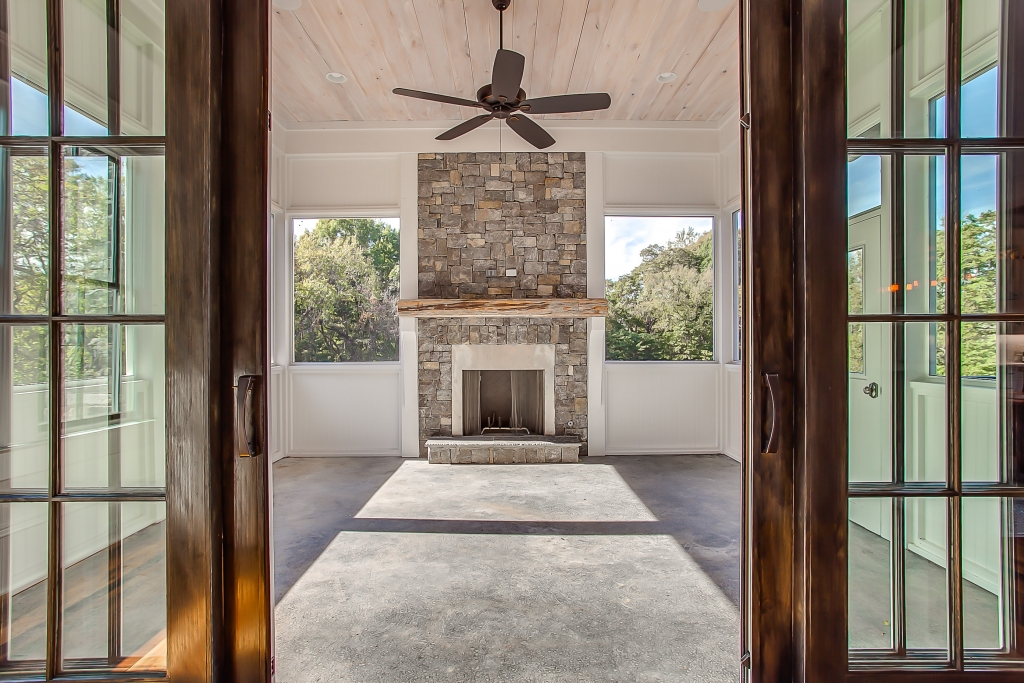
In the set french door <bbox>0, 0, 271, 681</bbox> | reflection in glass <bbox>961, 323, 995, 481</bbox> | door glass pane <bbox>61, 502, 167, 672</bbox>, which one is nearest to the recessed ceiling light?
reflection in glass <bbox>961, 323, 995, 481</bbox>

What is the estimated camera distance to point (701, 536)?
2844 mm

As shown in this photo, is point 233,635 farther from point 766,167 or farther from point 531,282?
point 531,282

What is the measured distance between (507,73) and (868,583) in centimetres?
284

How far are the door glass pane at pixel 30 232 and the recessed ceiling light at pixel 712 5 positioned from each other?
130 inches

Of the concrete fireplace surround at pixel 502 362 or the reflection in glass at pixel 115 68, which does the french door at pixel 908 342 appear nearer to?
the reflection in glass at pixel 115 68

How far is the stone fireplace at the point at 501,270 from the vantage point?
15.9 ft

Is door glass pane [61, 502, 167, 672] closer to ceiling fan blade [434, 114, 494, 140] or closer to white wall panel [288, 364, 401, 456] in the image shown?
ceiling fan blade [434, 114, 494, 140]

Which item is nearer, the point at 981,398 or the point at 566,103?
the point at 981,398

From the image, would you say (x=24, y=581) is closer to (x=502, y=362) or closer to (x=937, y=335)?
(x=937, y=335)

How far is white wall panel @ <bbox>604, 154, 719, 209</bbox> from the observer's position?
4.91 metres

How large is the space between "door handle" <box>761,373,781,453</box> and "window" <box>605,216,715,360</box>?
3.75 metres

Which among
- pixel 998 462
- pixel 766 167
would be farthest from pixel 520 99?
pixel 998 462

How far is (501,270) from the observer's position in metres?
4.88

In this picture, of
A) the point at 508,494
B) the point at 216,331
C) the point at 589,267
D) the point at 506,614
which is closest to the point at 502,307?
the point at 589,267
